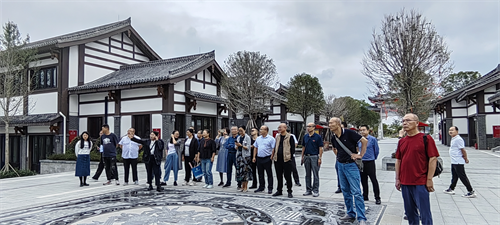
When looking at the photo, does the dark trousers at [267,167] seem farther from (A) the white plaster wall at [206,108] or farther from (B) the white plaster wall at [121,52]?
(B) the white plaster wall at [121,52]

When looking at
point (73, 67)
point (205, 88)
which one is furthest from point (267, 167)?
point (73, 67)

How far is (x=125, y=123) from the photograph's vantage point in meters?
17.5

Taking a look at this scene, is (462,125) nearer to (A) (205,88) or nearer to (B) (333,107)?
(B) (333,107)

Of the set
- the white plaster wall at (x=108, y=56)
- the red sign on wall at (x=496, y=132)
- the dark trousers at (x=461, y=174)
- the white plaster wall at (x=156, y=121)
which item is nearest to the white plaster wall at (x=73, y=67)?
the white plaster wall at (x=108, y=56)

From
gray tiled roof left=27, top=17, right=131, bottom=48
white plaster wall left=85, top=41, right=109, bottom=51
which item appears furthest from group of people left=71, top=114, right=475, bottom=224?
white plaster wall left=85, top=41, right=109, bottom=51

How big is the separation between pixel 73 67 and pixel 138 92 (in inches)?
170

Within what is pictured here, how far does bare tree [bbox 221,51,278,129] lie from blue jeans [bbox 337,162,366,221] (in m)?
11.8

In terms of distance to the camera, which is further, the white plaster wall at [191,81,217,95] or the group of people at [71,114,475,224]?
the white plaster wall at [191,81,217,95]


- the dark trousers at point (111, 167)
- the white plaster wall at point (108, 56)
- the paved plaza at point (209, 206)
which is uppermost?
the white plaster wall at point (108, 56)

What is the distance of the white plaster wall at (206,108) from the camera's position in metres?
18.4

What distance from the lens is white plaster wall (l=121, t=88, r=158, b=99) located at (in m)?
16.8

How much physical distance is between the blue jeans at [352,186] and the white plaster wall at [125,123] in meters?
14.2

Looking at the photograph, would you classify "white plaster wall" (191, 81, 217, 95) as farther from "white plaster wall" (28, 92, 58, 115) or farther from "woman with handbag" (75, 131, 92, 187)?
"woman with handbag" (75, 131, 92, 187)

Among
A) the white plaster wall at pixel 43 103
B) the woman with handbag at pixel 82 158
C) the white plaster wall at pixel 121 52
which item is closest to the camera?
the woman with handbag at pixel 82 158
